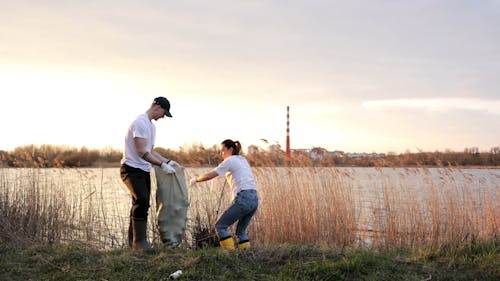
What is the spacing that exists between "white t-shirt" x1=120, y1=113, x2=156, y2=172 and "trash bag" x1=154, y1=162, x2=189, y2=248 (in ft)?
1.17

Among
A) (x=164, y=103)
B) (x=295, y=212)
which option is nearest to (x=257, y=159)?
(x=295, y=212)

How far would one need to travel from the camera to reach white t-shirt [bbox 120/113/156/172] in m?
5.33

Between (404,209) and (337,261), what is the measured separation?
4.29m

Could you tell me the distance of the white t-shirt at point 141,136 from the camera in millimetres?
5328

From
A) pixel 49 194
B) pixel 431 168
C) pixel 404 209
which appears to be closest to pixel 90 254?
pixel 49 194

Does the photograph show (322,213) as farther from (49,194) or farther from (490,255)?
(49,194)

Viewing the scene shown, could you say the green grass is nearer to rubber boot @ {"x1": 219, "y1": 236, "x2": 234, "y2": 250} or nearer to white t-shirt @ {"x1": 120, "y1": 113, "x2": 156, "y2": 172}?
rubber boot @ {"x1": 219, "y1": 236, "x2": 234, "y2": 250}

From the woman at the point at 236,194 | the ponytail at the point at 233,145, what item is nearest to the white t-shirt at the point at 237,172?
the woman at the point at 236,194

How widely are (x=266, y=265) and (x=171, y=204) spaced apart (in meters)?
1.65

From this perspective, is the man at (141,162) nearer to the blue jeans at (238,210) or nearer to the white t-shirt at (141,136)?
the white t-shirt at (141,136)

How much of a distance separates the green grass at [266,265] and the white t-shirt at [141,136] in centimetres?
93

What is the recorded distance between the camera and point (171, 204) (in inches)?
232

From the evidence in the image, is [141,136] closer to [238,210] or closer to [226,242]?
[238,210]

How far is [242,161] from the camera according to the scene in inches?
232
